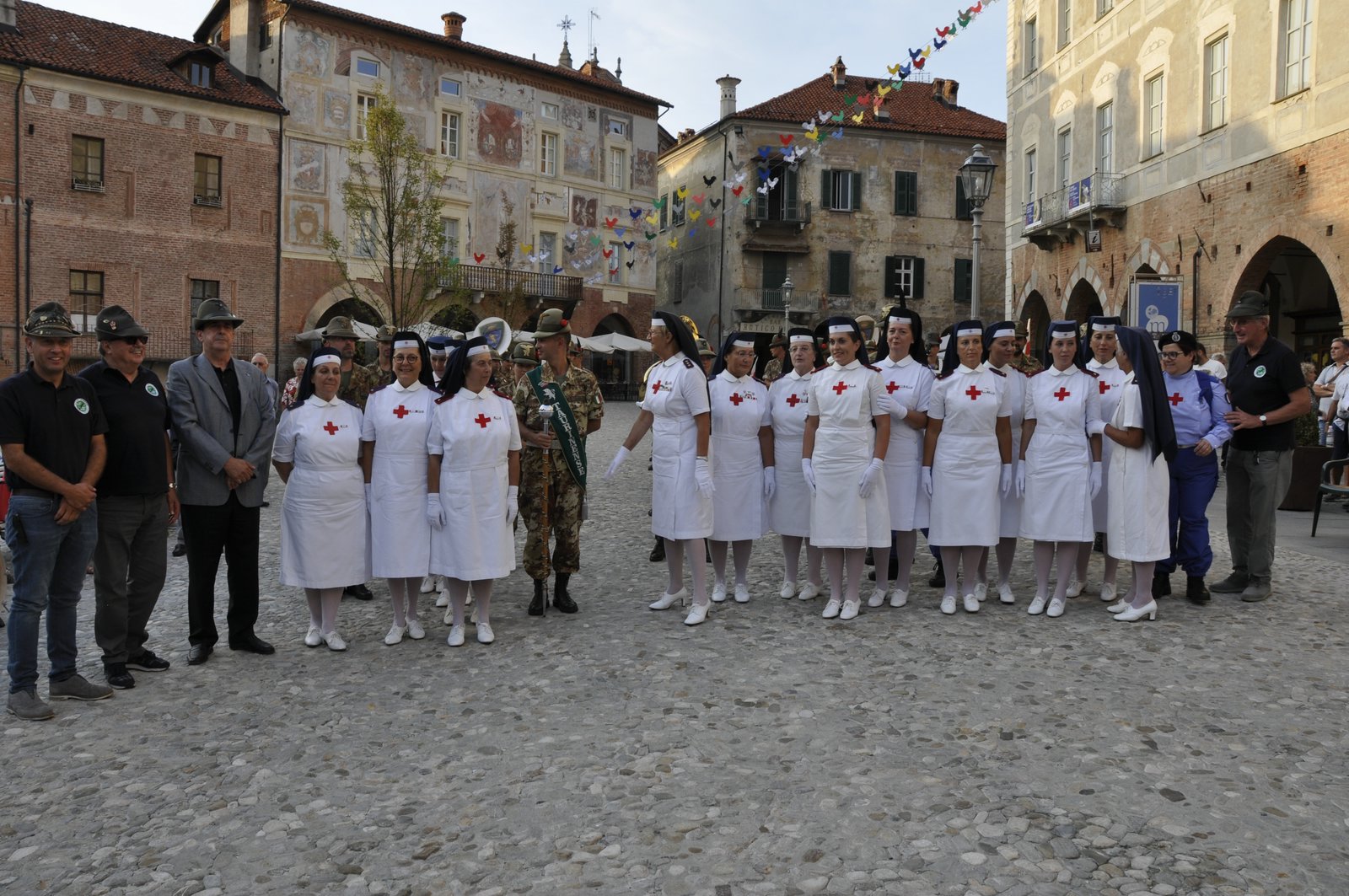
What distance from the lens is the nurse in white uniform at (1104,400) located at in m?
7.72

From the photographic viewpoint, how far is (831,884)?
363cm

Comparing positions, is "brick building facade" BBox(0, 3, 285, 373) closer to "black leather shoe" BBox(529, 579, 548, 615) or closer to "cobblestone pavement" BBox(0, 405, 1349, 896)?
"black leather shoe" BBox(529, 579, 548, 615)

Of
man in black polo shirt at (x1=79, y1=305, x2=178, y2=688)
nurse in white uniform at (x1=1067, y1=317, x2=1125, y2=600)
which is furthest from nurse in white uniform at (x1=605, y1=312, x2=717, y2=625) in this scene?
man in black polo shirt at (x1=79, y1=305, x2=178, y2=688)

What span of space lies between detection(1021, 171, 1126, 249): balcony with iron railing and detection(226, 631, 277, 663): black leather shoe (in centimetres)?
2309

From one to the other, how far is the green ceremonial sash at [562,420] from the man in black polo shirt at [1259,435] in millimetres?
4833

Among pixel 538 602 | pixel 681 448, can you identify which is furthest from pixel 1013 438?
pixel 538 602

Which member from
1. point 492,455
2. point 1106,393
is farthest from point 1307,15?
point 492,455

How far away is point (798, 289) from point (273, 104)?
21507mm

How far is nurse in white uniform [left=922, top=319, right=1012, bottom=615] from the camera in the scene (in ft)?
24.9

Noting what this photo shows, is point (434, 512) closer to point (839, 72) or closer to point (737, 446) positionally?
point (737, 446)

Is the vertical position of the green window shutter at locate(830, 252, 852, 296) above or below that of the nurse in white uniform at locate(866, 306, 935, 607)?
above

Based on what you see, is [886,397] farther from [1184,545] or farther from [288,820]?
[288,820]

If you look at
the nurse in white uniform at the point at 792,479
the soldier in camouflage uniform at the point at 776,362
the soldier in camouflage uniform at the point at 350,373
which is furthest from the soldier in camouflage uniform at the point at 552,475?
the soldier in camouflage uniform at the point at 776,362

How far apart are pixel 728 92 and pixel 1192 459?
40.5 meters
